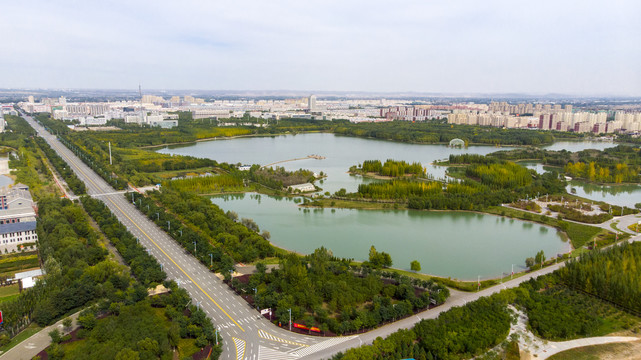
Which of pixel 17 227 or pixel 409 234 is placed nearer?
A: pixel 17 227

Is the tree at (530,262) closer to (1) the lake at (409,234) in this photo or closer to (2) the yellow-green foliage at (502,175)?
(1) the lake at (409,234)

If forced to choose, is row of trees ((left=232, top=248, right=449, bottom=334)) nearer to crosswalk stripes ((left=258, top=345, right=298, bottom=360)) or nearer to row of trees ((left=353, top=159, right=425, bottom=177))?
crosswalk stripes ((left=258, top=345, right=298, bottom=360))

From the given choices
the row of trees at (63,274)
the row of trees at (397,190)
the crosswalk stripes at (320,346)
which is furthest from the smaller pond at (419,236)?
the row of trees at (63,274)

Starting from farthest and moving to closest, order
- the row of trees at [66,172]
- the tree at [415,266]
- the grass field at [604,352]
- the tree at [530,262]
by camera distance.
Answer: the row of trees at [66,172]
the tree at [530,262]
the tree at [415,266]
the grass field at [604,352]

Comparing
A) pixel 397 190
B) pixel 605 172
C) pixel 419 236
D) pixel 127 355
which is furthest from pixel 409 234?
pixel 605 172

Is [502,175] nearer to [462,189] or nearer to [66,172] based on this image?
[462,189]

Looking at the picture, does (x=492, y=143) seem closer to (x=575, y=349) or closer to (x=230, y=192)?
(x=230, y=192)
